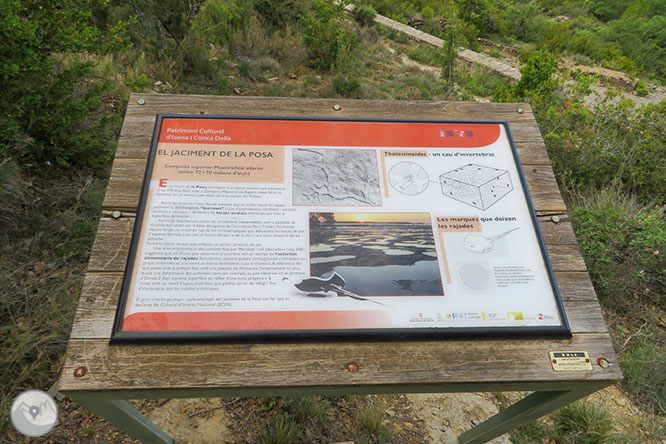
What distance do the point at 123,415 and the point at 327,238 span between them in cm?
103

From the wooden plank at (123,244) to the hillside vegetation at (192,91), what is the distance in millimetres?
1157

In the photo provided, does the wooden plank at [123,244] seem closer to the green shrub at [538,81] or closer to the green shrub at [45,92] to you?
the green shrub at [45,92]

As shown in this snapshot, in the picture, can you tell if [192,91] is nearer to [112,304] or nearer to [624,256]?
[112,304]

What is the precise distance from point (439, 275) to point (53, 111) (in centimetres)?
293

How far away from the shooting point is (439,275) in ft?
3.98

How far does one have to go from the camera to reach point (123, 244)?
1.22m

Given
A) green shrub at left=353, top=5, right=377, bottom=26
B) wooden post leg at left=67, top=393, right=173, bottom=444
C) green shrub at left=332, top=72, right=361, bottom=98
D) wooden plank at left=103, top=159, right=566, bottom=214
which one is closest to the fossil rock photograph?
wooden plank at left=103, top=159, right=566, bottom=214

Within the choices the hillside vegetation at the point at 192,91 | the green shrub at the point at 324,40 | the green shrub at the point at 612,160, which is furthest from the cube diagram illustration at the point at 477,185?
the green shrub at the point at 324,40

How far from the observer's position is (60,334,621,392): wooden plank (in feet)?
3.45

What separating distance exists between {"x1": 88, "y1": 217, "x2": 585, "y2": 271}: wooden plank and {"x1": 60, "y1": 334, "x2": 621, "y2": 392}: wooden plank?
271 mm

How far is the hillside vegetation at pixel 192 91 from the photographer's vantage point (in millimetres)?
1979

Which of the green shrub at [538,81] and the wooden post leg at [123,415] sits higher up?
the green shrub at [538,81]

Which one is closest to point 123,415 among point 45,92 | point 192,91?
point 45,92

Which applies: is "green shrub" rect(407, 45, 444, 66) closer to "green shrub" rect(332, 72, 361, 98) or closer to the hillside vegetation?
the hillside vegetation
